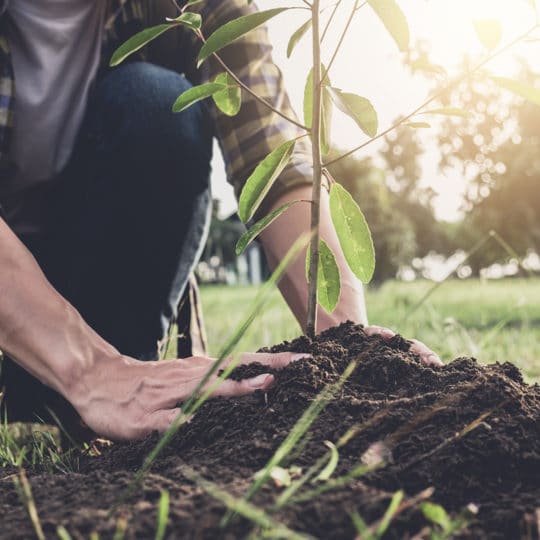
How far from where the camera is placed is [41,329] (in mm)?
1366

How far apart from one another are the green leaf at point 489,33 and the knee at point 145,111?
1.08 meters

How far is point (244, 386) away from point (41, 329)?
1.53 feet

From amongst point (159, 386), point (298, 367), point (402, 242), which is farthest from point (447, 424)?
point (402, 242)

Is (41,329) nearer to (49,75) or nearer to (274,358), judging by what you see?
(274,358)

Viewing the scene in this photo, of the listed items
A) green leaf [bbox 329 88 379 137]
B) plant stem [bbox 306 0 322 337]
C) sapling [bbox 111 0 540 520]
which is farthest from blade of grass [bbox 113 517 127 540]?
green leaf [bbox 329 88 379 137]

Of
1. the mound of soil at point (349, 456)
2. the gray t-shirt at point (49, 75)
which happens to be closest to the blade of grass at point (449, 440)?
the mound of soil at point (349, 456)

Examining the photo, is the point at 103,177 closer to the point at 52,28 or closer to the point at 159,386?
the point at 52,28

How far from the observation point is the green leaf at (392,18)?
1077 millimetres

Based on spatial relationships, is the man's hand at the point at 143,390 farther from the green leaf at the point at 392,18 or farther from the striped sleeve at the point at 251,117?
the striped sleeve at the point at 251,117

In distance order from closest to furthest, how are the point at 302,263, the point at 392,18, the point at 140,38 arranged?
the point at 392,18, the point at 140,38, the point at 302,263

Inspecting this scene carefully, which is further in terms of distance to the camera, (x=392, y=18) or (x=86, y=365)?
(x=86, y=365)

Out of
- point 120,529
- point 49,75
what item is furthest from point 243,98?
point 120,529

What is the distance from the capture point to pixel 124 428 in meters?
1.23

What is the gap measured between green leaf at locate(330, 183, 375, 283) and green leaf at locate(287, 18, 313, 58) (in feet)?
0.90
